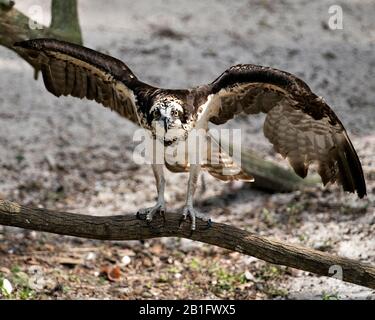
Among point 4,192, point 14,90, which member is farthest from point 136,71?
point 4,192

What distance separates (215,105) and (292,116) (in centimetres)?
59

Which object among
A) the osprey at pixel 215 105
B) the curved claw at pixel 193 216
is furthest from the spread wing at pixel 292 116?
the curved claw at pixel 193 216

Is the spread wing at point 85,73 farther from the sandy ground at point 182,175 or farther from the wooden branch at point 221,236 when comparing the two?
the sandy ground at point 182,175

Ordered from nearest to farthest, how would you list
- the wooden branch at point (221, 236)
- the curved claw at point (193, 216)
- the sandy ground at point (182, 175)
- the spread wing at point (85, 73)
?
the wooden branch at point (221, 236)
the curved claw at point (193, 216)
the spread wing at point (85, 73)
the sandy ground at point (182, 175)

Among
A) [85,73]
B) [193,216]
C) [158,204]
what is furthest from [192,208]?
[85,73]

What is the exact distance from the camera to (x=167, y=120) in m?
4.97

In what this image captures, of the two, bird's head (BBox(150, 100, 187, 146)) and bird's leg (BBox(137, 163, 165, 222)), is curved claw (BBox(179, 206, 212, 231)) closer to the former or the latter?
bird's leg (BBox(137, 163, 165, 222))

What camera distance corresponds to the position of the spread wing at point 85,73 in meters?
5.25

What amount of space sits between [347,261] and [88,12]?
847 cm

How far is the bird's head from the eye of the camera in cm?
497

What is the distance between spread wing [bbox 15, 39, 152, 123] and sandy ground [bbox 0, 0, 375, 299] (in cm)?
161

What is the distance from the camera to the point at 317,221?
7.07 meters

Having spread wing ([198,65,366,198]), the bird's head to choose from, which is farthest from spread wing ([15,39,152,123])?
spread wing ([198,65,366,198])

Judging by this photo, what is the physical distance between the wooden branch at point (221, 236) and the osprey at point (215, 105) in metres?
0.19
